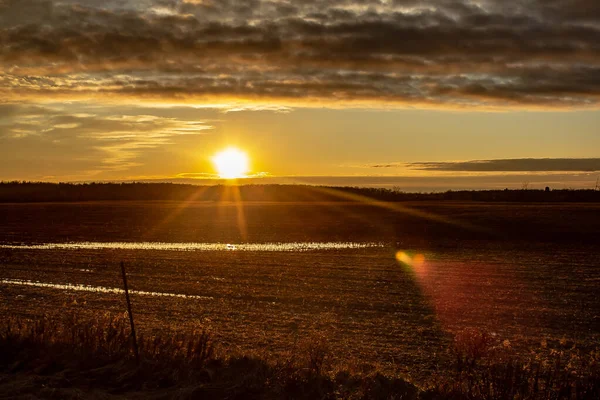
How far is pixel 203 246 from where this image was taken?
1662 inches

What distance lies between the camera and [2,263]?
32656mm

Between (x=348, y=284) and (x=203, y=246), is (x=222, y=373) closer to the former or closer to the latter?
(x=348, y=284)

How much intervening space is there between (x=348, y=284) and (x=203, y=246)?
19.0m

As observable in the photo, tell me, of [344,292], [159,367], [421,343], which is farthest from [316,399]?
[344,292]

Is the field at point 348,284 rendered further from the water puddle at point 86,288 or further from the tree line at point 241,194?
the tree line at point 241,194

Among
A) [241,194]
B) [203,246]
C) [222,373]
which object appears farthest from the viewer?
[241,194]

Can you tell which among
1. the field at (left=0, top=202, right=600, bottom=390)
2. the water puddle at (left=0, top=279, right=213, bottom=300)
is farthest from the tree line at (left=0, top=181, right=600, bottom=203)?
the water puddle at (left=0, top=279, right=213, bottom=300)

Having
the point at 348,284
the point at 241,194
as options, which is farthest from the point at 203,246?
the point at 241,194

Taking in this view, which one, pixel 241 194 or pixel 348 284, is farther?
pixel 241 194

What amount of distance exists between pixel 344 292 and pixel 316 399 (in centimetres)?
1330

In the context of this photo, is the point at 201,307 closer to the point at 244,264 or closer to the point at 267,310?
the point at 267,310

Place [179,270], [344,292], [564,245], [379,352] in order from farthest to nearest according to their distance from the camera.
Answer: [564,245], [179,270], [344,292], [379,352]

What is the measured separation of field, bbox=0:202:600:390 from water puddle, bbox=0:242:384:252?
0.21 m

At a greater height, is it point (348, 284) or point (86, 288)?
point (86, 288)
